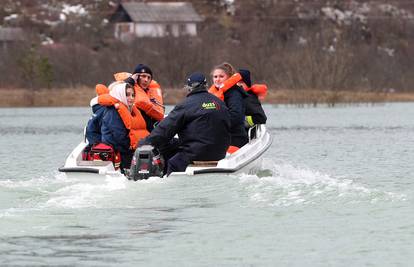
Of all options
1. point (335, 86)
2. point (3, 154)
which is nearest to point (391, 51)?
point (335, 86)

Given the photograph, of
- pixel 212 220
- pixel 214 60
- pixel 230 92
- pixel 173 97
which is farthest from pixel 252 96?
pixel 214 60

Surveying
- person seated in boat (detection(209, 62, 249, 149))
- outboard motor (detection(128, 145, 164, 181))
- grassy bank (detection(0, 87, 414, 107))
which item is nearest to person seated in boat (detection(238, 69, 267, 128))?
person seated in boat (detection(209, 62, 249, 149))

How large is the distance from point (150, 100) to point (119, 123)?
0.83 metres

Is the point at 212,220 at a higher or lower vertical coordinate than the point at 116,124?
lower

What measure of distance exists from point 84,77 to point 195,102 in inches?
2171

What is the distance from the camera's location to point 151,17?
105m

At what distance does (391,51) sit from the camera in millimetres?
91750

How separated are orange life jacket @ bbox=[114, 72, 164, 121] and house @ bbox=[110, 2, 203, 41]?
275 ft

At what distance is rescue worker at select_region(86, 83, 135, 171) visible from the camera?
15609 millimetres

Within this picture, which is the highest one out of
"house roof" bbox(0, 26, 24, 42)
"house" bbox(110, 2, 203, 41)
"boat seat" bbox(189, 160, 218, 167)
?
"boat seat" bbox(189, 160, 218, 167)

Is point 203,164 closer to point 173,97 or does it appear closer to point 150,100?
point 150,100

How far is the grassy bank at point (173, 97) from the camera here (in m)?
52.4

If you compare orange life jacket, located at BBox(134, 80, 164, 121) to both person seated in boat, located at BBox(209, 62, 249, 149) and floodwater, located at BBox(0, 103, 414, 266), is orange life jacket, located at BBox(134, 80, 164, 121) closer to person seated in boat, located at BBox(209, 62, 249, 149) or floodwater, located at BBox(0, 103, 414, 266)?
person seated in boat, located at BBox(209, 62, 249, 149)

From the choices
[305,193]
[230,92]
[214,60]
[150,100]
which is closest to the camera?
[305,193]
